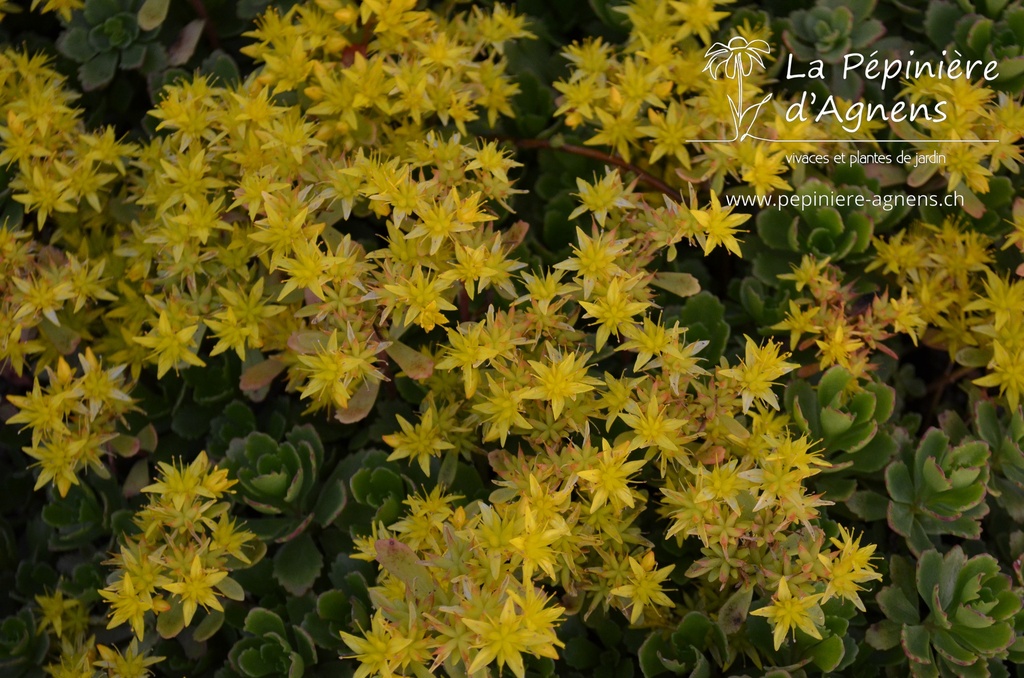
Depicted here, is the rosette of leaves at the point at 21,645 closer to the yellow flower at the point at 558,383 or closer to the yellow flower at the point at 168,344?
the yellow flower at the point at 168,344

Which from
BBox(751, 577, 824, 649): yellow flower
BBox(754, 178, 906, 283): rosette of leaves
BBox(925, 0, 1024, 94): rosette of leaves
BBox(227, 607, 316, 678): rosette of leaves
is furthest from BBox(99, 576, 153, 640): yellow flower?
BBox(925, 0, 1024, 94): rosette of leaves

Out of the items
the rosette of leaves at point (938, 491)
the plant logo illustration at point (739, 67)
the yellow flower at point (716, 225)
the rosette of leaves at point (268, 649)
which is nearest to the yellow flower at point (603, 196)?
the yellow flower at point (716, 225)

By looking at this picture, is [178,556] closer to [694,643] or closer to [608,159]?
[694,643]

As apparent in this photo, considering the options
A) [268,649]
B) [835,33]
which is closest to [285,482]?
[268,649]

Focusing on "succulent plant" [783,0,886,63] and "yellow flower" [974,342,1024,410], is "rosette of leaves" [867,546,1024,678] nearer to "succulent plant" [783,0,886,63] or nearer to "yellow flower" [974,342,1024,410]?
"yellow flower" [974,342,1024,410]

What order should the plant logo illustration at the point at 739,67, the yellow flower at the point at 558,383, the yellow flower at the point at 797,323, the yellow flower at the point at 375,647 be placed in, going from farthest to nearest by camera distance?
the plant logo illustration at the point at 739,67, the yellow flower at the point at 797,323, the yellow flower at the point at 558,383, the yellow flower at the point at 375,647

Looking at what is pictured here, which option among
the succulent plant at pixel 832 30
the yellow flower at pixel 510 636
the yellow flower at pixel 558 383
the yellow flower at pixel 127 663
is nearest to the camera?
the yellow flower at pixel 510 636
